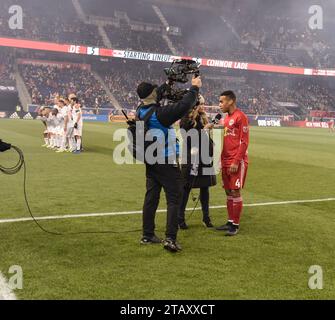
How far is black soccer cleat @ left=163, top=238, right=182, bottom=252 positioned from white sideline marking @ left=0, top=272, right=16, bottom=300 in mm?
1942

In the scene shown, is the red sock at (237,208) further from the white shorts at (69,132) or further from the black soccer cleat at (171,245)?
the white shorts at (69,132)

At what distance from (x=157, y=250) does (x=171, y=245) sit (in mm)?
214

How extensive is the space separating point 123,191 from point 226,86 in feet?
165

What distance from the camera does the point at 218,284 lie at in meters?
4.48

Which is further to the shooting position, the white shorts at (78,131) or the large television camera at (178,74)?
the white shorts at (78,131)

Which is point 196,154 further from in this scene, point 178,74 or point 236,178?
point 178,74

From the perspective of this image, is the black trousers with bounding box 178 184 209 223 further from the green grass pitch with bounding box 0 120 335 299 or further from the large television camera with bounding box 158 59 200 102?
the large television camera with bounding box 158 59 200 102

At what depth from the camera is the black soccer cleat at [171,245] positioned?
18.1ft

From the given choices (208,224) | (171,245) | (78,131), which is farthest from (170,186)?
(78,131)

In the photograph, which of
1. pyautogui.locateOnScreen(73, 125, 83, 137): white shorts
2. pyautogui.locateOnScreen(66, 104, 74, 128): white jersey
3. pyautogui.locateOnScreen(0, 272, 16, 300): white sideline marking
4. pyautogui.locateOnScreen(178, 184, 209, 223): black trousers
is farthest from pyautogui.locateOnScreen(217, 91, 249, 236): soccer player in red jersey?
pyautogui.locateOnScreen(66, 104, 74, 128): white jersey

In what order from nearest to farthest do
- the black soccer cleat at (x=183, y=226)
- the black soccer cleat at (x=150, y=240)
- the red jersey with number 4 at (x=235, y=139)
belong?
the black soccer cleat at (x=150, y=240) → the red jersey with number 4 at (x=235, y=139) → the black soccer cleat at (x=183, y=226)

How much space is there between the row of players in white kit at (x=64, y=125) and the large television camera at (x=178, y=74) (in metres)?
11.0

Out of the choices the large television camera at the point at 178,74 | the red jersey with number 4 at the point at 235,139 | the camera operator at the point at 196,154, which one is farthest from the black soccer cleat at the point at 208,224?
the large television camera at the point at 178,74
